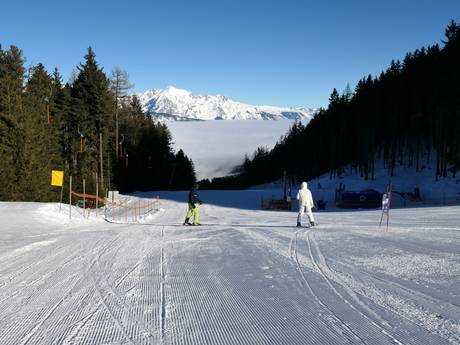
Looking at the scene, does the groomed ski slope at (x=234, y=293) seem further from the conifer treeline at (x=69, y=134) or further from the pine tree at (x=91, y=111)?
the pine tree at (x=91, y=111)

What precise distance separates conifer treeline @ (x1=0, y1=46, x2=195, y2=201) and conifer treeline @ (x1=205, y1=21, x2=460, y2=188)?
3866 cm

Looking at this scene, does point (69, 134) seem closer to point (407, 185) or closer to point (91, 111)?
point (91, 111)

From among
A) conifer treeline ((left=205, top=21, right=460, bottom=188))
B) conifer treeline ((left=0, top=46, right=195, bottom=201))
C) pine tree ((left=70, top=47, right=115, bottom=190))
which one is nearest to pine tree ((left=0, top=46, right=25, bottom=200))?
conifer treeline ((left=0, top=46, right=195, bottom=201))

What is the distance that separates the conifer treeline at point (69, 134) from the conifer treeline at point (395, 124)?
127 feet

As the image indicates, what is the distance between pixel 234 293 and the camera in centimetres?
631

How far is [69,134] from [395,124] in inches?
2062

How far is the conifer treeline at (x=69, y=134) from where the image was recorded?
112 ft

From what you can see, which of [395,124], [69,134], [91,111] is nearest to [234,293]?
[91,111]

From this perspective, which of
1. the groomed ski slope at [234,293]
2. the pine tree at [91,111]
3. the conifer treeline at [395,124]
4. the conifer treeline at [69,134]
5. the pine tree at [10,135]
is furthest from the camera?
the conifer treeline at [395,124]

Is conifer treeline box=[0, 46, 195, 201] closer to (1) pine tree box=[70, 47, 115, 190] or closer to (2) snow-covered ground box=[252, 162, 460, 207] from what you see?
(1) pine tree box=[70, 47, 115, 190]

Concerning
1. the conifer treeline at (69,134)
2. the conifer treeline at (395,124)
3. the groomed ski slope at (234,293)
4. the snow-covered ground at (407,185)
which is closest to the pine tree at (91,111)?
the conifer treeline at (69,134)

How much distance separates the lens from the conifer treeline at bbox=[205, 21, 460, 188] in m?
57.3

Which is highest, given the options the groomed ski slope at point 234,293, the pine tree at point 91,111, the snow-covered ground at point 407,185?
the pine tree at point 91,111

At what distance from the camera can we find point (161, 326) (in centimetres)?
490
